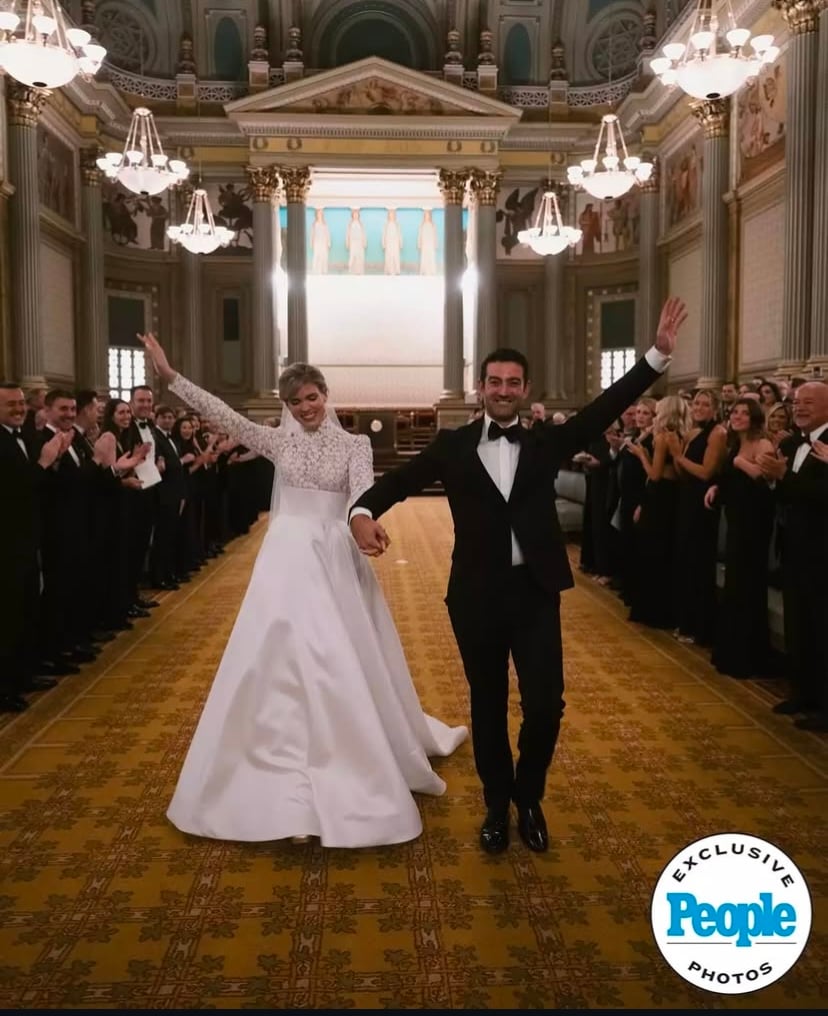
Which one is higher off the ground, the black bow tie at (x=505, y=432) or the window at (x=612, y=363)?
the window at (x=612, y=363)

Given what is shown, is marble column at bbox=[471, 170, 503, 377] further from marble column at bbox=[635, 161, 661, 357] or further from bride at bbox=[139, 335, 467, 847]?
bride at bbox=[139, 335, 467, 847]

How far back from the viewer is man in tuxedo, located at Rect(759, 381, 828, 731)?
205 inches

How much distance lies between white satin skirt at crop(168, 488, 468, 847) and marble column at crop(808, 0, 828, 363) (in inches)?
408

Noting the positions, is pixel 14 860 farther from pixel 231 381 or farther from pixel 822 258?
pixel 231 381

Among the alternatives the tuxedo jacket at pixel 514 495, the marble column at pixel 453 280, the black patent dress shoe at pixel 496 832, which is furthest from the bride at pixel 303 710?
the marble column at pixel 453 280

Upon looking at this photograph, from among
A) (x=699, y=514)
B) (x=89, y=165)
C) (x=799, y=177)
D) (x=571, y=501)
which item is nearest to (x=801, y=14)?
(x=799, y=177)

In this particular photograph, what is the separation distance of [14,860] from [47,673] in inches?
115

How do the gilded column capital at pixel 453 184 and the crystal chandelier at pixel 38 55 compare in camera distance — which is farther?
the gilded column capital at pixel 453 184

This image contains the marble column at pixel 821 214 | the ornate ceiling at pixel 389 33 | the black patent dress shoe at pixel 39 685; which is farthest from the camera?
the ornate ceiling at pixel 389 33

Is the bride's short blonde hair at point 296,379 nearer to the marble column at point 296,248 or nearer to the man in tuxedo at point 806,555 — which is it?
the man in tuxedo at point 806,555

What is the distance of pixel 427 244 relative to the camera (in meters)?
27.4

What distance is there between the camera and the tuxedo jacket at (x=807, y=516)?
17.1 feet

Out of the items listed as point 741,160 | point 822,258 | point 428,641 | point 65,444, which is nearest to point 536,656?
point 65,444

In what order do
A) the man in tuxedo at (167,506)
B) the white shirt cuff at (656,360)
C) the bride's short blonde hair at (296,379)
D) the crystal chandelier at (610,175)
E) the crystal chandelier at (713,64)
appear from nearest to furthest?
the white shirt cuff at (656,360) < the bride's short blonde hair at (296,379) < the man in tuxedo at (167,506) < the crystal chandelier at (713,64) < the crystal chandelier at (610,175)
